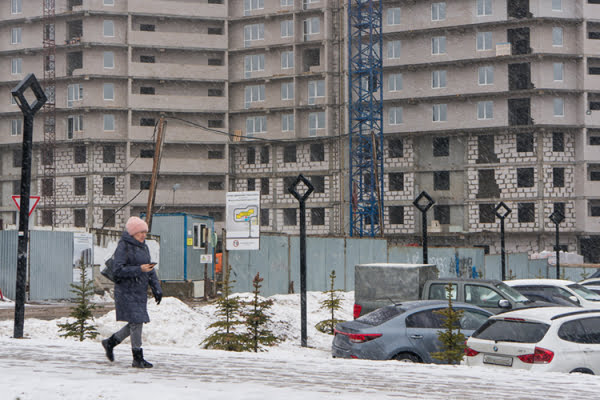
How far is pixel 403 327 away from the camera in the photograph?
477 inches

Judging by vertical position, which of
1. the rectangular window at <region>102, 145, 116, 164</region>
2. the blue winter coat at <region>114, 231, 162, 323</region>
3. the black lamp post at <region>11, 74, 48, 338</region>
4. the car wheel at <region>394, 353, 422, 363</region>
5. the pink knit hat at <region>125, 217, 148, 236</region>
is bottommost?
the car wheel at <region>394, 353, 422, 363</region>

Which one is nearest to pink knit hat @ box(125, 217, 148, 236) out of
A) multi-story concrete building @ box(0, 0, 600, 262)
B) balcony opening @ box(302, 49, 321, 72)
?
multi-story concrete building @ box(0, 0, 600, 262)

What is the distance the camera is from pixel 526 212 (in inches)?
2345

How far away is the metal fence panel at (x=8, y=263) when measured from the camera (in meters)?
24.8

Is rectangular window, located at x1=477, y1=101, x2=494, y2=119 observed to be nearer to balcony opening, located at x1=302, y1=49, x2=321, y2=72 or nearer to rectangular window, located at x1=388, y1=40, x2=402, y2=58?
rectangular window, located at x1=388, y1=40, x2=402, y2=58

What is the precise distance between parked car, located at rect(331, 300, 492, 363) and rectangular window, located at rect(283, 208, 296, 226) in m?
53.2

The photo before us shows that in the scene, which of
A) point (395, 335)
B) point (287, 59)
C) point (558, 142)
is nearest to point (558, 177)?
point (558, 142)

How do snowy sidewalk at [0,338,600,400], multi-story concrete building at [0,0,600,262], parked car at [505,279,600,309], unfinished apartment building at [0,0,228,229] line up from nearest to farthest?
snowy sidewalk at [0,338,600,400] → parked car at [505,279,600,309] → multi-story concrete building at [0,0,600,262] → unfinished apartment building at [0,0,228,229]

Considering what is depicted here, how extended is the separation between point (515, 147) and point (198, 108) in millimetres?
27980

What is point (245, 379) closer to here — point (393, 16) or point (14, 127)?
point (393, 16)

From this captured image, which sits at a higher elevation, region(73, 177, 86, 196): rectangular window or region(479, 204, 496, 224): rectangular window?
region(73, 177, 86, 196): rectangular window

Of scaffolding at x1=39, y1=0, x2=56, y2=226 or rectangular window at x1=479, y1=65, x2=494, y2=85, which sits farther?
scaffolding at x1=39, y1=0, x2=56, y2=226

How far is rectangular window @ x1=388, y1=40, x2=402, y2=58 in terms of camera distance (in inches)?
2504

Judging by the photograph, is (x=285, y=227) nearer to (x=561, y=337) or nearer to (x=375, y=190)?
(x=375, y=190)
